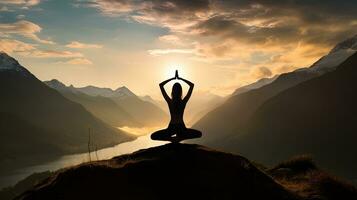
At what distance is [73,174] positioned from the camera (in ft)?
84.8

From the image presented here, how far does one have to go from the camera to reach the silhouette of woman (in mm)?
28062

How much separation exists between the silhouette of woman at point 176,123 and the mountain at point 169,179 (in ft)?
4.53

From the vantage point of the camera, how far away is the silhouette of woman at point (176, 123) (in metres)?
28.1

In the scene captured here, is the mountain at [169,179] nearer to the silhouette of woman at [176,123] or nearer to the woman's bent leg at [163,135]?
the woman's bent leg at [163,135]

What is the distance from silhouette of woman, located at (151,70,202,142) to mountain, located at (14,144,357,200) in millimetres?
1382

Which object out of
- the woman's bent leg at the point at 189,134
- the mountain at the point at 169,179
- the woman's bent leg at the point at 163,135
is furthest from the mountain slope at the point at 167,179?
the woman's bent leg at the point at 189,134

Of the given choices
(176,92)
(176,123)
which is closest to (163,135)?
(176,123)

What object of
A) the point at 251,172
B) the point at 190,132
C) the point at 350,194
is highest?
the point at 190,132

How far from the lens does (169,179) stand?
86.0 feet

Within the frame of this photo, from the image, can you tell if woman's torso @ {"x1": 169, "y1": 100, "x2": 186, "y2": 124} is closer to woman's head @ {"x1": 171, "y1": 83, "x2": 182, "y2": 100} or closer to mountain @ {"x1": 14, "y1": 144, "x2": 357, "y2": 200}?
woman's head @ {"x1": 171, "y1": 83, "x2": 182, "y2": 100}

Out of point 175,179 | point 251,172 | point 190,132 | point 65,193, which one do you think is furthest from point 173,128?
point 65,193

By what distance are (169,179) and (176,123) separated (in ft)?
13.8

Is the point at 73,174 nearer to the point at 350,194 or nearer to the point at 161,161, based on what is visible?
the point at 161,161

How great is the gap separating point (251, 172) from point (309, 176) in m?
10.4
